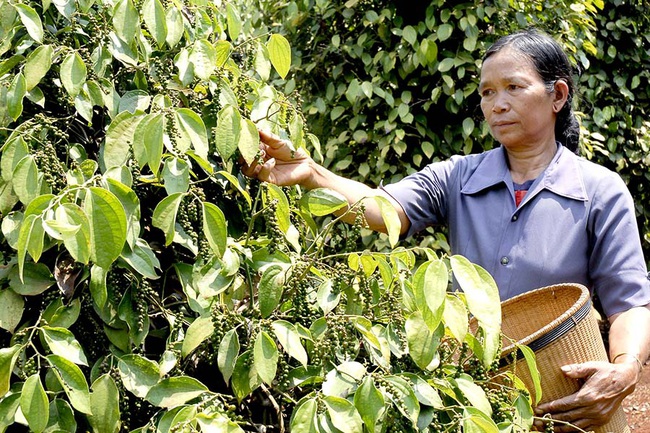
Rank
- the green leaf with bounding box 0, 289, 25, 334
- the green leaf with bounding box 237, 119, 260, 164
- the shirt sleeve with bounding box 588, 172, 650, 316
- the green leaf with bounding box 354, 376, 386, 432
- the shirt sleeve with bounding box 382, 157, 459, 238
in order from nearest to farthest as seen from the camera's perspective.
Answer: the green leaf with bounding box 354, 376, 386, 432, the green leaf with bounding box 0, 289, 25, 334, the green leaf with bounding box 237, 119, 260, 164, the shirt sleeve with bounding box 588, 172, 650, 316, the shirt sleeve with bounding box 382, 157, 459, 238

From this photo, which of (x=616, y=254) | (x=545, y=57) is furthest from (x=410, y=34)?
(x=616, y=254)

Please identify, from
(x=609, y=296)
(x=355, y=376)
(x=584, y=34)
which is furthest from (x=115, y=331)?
(x=584, y=34)

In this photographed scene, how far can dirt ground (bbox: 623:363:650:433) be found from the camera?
4.02 meters

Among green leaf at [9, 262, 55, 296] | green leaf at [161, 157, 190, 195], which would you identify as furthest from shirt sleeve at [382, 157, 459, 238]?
green leaf at [9, 262, 55, 296]

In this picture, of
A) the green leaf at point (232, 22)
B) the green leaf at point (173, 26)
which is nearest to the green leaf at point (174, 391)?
the green leaf at point (173, 26)

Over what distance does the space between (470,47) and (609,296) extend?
1.59m

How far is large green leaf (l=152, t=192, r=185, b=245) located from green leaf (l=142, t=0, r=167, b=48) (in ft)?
1.01

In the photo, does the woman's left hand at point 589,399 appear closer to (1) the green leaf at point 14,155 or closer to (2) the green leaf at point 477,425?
(2) the green leaf at point 477,425

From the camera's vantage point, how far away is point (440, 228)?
11.4 feet

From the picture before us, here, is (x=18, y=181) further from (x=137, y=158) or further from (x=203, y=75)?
(x=203, y=75)

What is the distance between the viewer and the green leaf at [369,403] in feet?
3.56

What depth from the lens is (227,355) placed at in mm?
1173

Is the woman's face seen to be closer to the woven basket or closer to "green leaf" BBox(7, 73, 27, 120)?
the woven basket

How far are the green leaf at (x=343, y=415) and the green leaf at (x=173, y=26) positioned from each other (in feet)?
2.15
